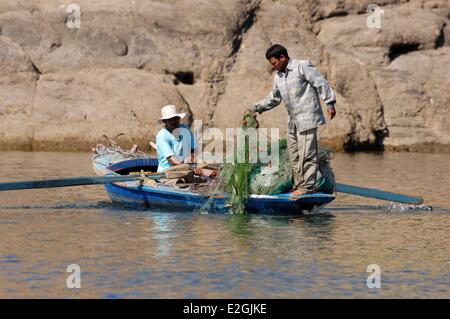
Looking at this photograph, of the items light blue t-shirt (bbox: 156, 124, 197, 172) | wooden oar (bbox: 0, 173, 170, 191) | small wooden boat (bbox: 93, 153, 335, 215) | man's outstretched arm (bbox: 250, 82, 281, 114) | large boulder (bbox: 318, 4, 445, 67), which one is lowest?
small wooden boat (bbox: 93, 153, 335, 215)

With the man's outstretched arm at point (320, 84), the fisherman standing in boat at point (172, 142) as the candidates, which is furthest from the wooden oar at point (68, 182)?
the man's outstretched arm at point (320, 84)

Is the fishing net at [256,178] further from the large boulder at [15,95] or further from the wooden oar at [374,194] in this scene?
the large boulder at [15,95]

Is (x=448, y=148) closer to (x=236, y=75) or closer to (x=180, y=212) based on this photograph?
(x=236, y=75)

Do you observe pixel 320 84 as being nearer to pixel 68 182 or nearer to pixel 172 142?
pixel 172 142

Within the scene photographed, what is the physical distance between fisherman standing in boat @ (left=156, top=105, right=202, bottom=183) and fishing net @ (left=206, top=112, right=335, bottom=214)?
742 millimetres

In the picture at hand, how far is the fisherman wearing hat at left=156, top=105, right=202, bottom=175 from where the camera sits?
14414 mm

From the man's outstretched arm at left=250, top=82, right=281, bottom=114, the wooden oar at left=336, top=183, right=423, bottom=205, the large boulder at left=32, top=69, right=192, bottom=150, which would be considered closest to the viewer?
the man's outstretched arm at left=250, top=82, right=281, bottom=114

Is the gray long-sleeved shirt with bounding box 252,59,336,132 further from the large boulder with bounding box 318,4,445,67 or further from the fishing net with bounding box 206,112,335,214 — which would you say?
the large boulder with bounding box 318,4,445,67

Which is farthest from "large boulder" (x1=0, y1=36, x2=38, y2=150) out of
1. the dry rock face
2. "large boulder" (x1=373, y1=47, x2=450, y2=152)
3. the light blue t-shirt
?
the light blue t-shirt

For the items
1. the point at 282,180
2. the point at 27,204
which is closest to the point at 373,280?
the point at 282,180

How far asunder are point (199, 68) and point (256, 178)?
12.4 m

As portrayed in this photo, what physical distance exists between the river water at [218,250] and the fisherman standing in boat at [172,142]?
2.57ft

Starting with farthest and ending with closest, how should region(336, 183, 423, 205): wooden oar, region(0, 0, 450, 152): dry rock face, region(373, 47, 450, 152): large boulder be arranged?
1. region(373, 47, 450, 152): large boulder
2. region(0, 0, 450, 152): dry rock face
3. region(336, 183, 423, 205): wooden oar

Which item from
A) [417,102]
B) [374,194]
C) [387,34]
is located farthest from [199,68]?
[374,194]
